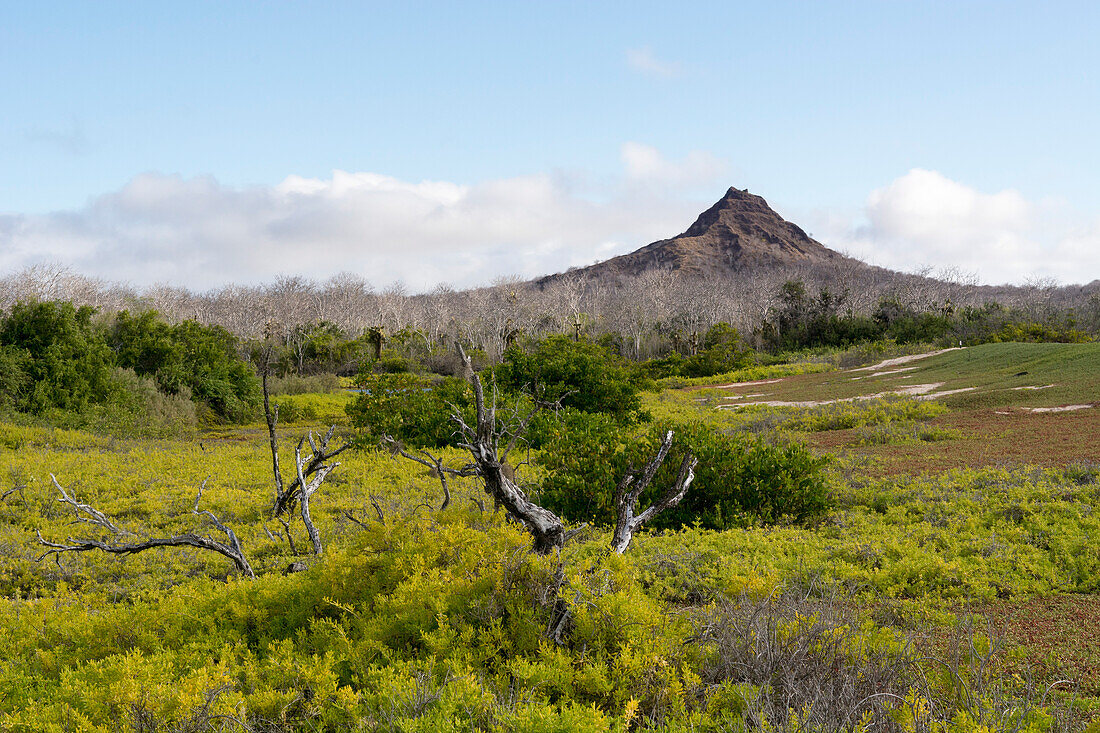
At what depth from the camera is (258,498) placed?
365 inches

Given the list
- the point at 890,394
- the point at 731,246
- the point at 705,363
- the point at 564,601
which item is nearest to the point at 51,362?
the point at 564,601

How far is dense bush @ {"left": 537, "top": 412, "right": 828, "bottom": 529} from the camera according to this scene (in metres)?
7.64

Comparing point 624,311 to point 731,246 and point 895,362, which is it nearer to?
point 895,362

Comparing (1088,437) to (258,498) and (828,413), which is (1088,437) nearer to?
(828,413)

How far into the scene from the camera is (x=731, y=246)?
464 ft

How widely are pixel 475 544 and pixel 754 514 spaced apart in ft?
16.6

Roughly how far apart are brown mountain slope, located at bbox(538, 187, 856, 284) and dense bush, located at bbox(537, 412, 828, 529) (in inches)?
4644

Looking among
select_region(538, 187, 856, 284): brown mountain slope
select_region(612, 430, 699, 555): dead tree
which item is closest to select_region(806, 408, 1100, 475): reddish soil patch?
select_region(612, 430, 699, 555): dead tree

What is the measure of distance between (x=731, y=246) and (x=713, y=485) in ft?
462

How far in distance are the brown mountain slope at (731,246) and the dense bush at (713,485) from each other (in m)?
118

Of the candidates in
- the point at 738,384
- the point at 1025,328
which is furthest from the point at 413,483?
the point at 1025,328

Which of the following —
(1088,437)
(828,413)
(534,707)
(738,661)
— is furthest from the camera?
(828,413)

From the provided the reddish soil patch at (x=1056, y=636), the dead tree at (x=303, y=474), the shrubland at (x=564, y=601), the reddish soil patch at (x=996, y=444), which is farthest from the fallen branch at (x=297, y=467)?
the reddish soil patch at (x=996, y=444)

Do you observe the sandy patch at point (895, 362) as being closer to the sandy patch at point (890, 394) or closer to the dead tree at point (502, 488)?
the sandy patch at point (890, 394)
